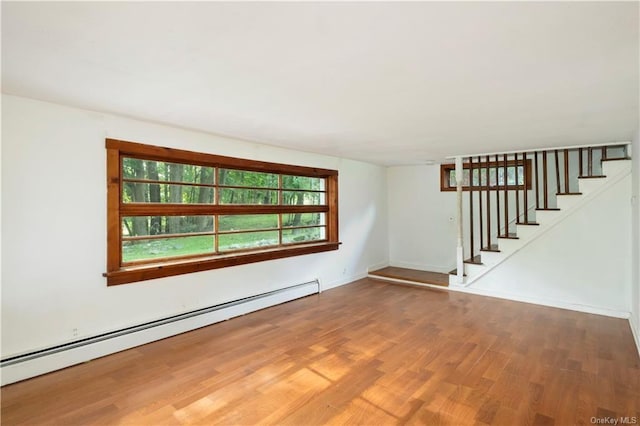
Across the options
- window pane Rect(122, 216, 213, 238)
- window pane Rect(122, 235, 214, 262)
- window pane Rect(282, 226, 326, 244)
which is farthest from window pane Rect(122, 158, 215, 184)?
window pane Rect(282, 226, 326, 244)

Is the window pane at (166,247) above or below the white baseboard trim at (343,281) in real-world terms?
above

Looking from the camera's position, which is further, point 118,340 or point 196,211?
point 196,211

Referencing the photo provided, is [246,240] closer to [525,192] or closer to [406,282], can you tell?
[406,282]

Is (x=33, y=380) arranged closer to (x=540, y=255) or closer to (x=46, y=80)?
(x=46, y=80)

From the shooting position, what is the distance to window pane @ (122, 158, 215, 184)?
3.36m

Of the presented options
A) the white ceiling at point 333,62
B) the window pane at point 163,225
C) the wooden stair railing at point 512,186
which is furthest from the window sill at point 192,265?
the wooden stair railing at point 512,186

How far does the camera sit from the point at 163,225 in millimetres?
3611

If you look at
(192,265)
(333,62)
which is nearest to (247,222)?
(192,265)

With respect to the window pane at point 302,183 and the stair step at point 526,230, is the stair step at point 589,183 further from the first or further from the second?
the window pane at point 302,183

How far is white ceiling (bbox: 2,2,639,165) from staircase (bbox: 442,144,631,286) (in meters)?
1.36

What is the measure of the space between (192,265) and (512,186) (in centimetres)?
515

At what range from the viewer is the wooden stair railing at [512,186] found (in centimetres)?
505

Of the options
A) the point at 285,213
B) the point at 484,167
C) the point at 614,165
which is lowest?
the point at 285,213

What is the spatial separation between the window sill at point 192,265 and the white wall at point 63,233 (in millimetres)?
87
